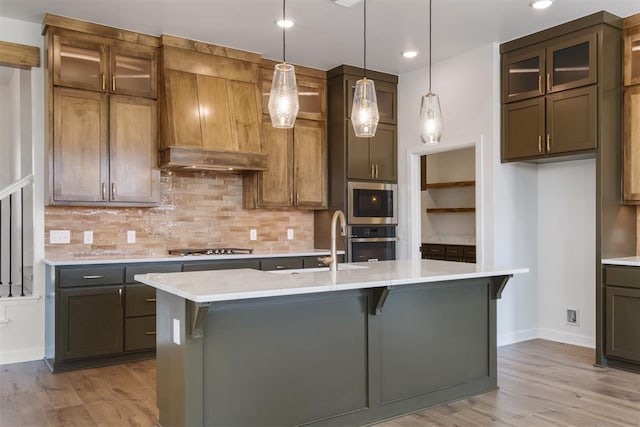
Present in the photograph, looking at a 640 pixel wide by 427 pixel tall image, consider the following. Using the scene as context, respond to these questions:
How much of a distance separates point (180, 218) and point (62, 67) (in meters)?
1.68

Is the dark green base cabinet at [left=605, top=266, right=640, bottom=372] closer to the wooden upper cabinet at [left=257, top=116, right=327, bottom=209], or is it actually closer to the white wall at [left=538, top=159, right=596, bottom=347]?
the white wall at [left=538, top=159, right=596, bottom=347]

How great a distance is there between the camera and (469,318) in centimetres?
356

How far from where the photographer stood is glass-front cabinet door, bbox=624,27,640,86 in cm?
423

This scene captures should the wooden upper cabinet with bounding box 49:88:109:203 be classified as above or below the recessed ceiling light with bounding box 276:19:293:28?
below

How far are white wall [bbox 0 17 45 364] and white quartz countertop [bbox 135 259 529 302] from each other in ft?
6.42

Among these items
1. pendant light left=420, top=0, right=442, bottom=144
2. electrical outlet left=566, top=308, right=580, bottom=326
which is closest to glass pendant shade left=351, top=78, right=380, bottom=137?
pendant light left=420, top=0, right=442, bottom=144

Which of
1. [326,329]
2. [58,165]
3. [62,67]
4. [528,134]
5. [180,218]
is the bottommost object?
[326,329]

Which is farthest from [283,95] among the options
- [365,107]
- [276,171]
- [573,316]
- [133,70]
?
[573,316]

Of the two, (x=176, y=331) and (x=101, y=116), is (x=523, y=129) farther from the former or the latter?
(x=101, y=116)

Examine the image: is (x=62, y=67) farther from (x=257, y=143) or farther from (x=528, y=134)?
(x=528, y=134)

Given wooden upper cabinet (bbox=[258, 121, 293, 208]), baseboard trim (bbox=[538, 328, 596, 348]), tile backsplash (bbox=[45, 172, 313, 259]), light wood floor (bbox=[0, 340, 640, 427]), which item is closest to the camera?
light wood floor (bbox=[0, 340, 640, 427])

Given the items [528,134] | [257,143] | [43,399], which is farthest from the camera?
[257,143]

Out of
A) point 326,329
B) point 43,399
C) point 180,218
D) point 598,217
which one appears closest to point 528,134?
point 598,217

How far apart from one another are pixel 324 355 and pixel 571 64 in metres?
3.28
